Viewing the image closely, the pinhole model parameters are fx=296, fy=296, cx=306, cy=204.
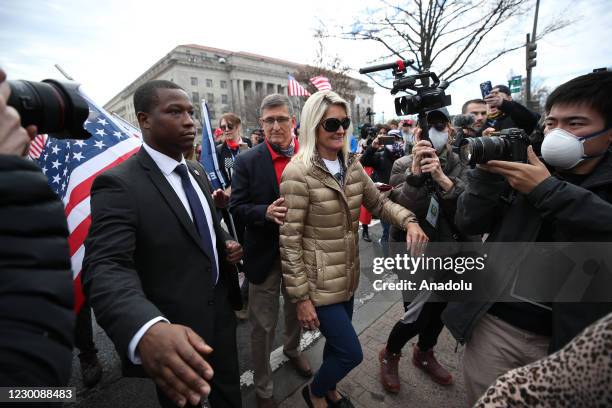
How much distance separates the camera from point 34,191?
0.64 meters

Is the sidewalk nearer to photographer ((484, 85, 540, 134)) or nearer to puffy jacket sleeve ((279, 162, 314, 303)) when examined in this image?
puffy jacket sleeve ((279, 162, 314, 303))

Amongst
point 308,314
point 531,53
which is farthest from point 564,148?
point 531,53

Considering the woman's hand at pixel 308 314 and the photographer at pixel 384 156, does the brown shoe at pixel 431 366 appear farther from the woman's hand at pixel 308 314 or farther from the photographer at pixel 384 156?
the photographer at pixel 384 156

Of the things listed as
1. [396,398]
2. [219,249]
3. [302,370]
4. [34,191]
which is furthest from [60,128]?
[396,398]

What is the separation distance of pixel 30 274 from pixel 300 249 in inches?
60.4

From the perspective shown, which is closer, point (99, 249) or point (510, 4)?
point (99, 249)

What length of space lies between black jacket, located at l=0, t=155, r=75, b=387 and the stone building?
58.9 m

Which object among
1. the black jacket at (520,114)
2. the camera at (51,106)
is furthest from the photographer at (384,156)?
the camera at (51,106)

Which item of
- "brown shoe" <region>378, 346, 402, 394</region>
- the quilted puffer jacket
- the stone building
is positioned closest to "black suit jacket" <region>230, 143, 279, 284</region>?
the quilted puffer jacket

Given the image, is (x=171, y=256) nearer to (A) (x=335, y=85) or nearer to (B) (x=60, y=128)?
(B) (x=60, y=128)

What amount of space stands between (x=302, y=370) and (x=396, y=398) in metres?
0.83

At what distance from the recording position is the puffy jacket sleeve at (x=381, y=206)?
2.25 metres

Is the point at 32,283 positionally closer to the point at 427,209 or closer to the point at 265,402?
the point at 265,402

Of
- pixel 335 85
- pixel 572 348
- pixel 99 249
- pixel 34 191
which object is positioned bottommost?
pixel 572 348
